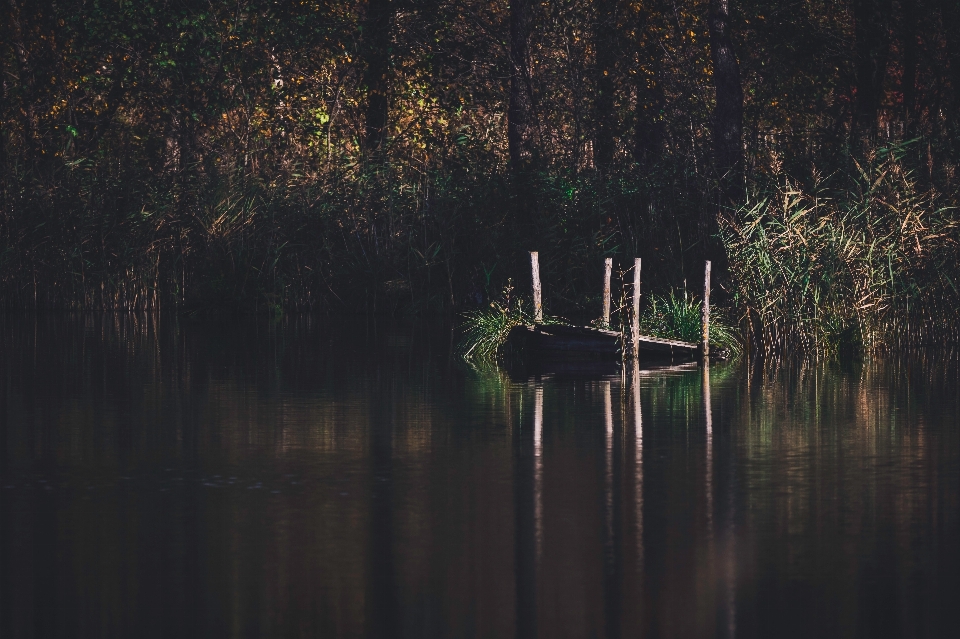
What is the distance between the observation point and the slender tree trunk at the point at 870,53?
30453 millimetres

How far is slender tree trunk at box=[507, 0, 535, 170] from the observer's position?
30.8 metres

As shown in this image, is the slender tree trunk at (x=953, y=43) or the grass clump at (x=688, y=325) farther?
the slender tree trunk at (x=953, y=43)

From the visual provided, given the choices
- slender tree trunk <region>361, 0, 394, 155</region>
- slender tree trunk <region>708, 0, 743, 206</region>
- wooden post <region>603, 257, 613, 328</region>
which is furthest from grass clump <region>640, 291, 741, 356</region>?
slender tree trunk <region>361, 0, 394, 155</region>

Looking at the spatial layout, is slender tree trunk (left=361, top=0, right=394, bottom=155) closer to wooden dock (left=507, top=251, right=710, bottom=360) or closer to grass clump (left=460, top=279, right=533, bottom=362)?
grass clump (left=460, top=279, right=533, bottom=362)

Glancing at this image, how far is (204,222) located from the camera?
94.2 feet

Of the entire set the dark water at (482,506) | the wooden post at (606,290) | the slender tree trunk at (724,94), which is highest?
the slender tree trunk at (724,94)

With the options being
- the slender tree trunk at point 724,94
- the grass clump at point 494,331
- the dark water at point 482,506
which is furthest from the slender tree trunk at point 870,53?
the dark water at point 482,506

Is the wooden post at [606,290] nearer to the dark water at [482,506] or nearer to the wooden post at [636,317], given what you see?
the wooden post at [636,317]

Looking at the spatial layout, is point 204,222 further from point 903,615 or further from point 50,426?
point 903,615

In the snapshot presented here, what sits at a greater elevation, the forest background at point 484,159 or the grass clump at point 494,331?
the forest background at point 484,159

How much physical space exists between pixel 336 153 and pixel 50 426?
655 inches

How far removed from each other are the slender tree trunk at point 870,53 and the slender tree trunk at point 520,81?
5.19m

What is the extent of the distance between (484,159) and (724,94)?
4.24 meters

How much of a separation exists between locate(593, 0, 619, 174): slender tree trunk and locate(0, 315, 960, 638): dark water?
13.5 metres
